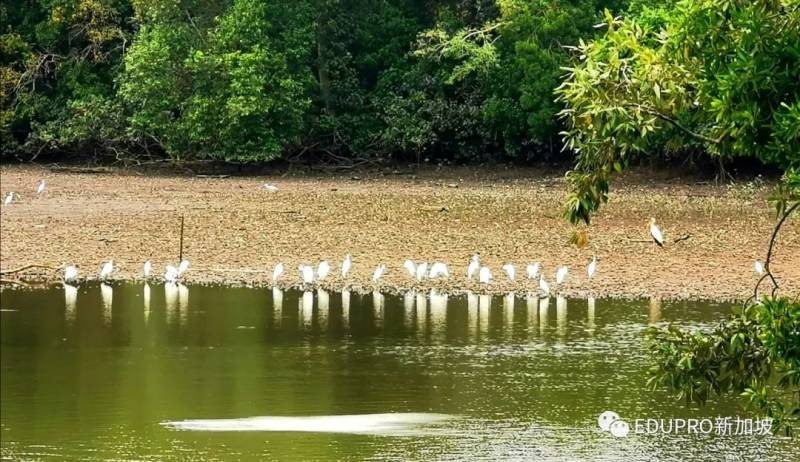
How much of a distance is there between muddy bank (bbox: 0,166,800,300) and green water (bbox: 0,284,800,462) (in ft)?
4.70

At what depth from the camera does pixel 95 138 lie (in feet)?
130

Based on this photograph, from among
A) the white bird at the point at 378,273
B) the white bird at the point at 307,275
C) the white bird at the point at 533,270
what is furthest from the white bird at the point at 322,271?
the white bird at the point at 533,270

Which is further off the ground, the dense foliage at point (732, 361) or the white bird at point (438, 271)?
the dense foliage at point (732, 361)

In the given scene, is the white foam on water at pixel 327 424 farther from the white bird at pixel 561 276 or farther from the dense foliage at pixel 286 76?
the dense foliage at pixel 286 76

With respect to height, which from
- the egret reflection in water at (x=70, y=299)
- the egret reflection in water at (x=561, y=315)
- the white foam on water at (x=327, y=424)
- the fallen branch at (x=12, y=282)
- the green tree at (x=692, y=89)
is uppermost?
the green tree at (x=692, y=89)

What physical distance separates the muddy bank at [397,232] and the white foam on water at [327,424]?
691 cm

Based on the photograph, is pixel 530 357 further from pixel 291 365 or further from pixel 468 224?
pixel 468 224

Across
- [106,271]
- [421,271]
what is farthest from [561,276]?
[106,271]

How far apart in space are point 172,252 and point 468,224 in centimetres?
607

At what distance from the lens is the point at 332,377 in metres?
14.0

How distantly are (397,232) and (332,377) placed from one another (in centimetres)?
1064

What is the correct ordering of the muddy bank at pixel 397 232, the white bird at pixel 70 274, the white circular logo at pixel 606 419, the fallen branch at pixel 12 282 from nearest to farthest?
the white circular logo at pixel 606 419 → the fallen branch at pixel 12 282 → the white bird at pixel 70 274 → the muddy bank at pixel 397 232

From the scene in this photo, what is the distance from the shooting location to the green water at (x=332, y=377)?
448 inches

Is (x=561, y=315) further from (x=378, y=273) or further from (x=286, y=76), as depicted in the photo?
(x=286, y=76)
